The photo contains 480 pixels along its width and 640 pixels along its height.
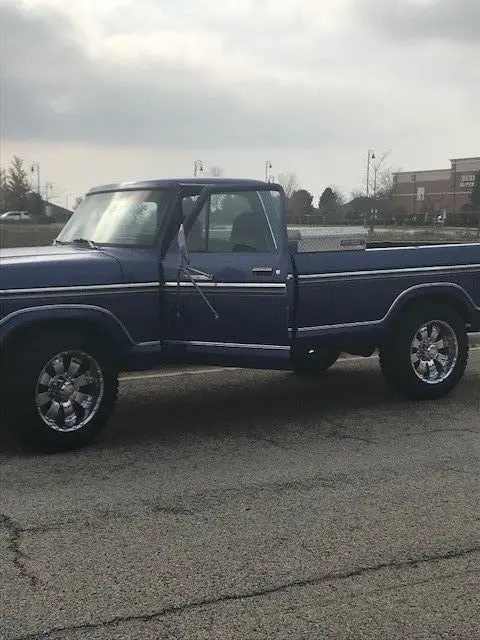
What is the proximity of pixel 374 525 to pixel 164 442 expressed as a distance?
82.3 inches

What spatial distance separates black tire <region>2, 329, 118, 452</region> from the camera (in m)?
5.43

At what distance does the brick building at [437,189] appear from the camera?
54209 mm

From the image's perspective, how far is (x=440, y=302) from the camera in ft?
24.7

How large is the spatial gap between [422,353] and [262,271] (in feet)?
6.50

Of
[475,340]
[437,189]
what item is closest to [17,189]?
[437,189]

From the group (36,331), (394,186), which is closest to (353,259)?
(36,331)

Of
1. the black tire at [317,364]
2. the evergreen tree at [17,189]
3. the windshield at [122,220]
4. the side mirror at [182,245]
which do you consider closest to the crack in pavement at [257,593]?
the side mirror at [182,245]

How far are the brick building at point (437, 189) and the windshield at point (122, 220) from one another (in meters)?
44.0

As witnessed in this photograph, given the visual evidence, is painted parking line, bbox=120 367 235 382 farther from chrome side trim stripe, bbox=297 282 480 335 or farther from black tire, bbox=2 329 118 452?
black tire, bbox=2 329 118 452

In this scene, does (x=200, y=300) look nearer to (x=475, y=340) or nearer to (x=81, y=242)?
(x=81, y=242)

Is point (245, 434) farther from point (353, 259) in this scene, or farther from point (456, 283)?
point (456, 283)

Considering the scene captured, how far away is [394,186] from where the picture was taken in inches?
2176

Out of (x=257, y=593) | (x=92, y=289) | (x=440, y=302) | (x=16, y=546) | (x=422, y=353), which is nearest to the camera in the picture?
(x=257, y=593)

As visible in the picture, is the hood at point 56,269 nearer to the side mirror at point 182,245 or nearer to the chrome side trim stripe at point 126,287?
the chrome side trim stripe at point 126,287
